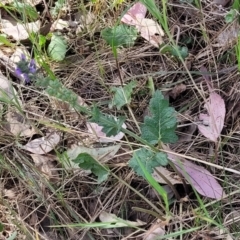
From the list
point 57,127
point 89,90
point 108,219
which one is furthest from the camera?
point 89,90

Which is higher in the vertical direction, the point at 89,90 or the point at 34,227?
the point at 89,90

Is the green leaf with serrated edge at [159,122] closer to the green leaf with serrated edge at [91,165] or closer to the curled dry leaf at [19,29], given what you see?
the green leaf with serrated edge at [91,165]

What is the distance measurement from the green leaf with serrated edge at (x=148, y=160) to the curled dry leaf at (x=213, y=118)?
0.23 meters

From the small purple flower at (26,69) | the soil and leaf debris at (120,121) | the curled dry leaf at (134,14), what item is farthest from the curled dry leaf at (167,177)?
the curled dry leaf at (134,14)

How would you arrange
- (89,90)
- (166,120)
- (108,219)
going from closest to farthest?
(166,120)
(108,219)
(89,90)

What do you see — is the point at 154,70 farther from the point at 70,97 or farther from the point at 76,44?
the point at 70,97

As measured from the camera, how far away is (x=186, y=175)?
140 centimetres

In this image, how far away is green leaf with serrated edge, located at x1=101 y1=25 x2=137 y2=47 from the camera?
1563 millimetres

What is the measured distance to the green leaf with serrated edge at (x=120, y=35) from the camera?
5.13 feet

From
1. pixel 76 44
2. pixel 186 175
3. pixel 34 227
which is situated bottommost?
pixel 34 227

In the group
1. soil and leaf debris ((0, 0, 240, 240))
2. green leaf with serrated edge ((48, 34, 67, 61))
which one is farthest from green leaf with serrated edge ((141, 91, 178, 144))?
green leaf with serrated edge ((48, 34, 67, 61))

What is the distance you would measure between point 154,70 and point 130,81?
9 centimetres

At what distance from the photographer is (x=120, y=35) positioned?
1596 mm

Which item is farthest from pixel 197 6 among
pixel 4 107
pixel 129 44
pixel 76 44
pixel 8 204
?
pixel 8 204
